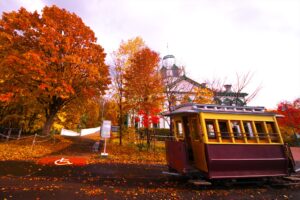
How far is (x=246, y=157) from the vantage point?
7184mm

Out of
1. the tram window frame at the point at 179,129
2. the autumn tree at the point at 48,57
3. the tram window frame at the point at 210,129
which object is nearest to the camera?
the tram window frame at the point at 210,129

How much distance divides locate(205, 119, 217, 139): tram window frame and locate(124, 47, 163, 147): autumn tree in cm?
782

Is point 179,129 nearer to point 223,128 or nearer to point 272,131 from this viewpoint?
point 223,128

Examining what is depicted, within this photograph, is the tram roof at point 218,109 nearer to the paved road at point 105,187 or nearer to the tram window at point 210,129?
the tram window at point 210,129

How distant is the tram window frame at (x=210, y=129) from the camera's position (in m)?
7.34

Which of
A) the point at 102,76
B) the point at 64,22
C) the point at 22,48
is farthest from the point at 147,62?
the point at 22,48

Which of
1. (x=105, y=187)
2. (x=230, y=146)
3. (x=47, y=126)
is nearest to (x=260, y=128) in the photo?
(x=230, y=146)

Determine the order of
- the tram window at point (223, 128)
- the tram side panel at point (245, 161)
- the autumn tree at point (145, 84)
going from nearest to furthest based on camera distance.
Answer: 1. the tram side panel at point (245, 161)
2. the tram window at point (223, 128)
3. the autumn tree at point (145, 84)

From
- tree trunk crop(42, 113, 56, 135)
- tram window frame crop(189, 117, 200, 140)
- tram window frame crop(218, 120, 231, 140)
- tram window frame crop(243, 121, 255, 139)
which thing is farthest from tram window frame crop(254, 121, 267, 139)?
tree trunk crop(42, 113, 56, 135)

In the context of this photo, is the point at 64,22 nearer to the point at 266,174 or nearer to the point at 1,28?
the point at 1,28

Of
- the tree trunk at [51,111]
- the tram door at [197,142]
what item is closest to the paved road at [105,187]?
the tram door at [197,142]

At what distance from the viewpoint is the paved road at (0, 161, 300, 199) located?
5.80m

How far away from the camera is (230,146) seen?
23.6 ft

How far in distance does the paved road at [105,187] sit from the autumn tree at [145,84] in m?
7.34
